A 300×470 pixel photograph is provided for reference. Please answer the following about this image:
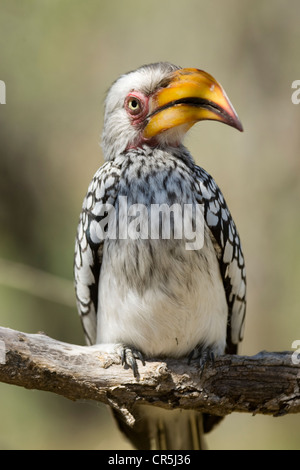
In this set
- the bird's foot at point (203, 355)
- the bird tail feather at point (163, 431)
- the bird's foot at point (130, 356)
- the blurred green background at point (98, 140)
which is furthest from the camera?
the blurred green background at point (98, 140)

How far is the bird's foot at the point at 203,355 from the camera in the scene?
3.50 meters

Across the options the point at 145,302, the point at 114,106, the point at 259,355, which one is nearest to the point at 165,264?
the point at 145,302

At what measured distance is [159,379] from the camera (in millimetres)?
3289

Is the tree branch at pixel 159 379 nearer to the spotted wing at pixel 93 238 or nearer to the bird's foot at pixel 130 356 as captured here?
the bird's foot at pixel 130 356

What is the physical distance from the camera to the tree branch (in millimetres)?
3029

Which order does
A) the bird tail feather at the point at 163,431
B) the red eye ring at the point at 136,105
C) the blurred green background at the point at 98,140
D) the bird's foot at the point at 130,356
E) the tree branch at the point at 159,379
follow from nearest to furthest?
the tree branch at the point at 159,379 → the bird's foot at the point at 130,356 → the red eye ring at the point at 136,105 → the bird tail feather at the point at 163,431 → the blurred green background at the point at 98,140

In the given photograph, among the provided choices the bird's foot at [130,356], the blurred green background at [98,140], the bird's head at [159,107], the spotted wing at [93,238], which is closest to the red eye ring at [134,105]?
the bird's head at [159,107]

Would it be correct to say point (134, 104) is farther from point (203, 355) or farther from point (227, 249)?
point (203, 355)

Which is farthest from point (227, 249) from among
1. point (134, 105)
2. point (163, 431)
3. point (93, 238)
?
point (163, 431)

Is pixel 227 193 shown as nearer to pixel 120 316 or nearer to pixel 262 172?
pixel 262 172

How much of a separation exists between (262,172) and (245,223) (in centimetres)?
63

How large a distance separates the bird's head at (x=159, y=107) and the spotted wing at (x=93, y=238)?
26cm

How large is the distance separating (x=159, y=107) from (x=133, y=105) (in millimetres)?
216

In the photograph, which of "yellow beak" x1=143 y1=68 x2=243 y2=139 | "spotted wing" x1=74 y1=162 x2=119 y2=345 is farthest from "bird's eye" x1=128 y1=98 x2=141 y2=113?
"spotted wing" x1=74 y1=162 x2=119 y2=345
